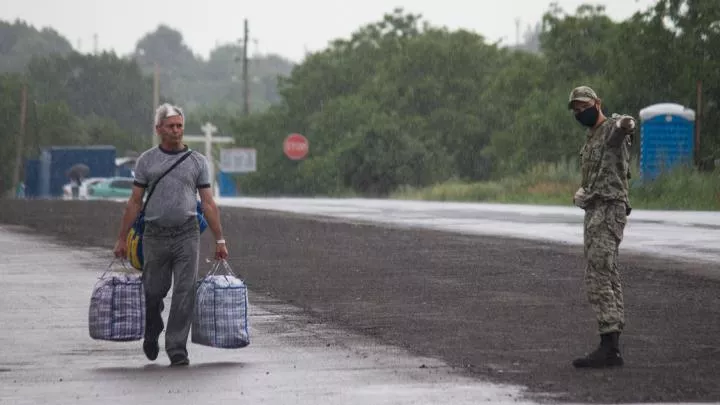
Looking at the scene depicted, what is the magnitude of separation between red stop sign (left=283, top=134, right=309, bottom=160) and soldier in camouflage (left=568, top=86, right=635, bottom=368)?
9194 centimetres

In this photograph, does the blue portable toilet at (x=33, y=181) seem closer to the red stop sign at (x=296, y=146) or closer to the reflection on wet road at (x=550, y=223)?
the red stop sign at (x=296, y=146)

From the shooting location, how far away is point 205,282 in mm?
12039

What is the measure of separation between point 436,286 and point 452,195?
40716 mm

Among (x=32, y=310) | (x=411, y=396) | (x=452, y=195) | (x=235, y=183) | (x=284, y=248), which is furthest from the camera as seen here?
(x=235, y=183)

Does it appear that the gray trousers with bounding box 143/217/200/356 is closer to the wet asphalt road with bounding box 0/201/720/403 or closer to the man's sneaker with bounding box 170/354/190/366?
the man's sneaker with bounding box 170/354/190/366

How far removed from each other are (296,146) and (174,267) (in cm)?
9221

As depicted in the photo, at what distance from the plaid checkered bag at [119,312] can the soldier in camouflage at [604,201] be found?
2991 millimetres

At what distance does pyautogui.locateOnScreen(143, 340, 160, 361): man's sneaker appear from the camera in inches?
469

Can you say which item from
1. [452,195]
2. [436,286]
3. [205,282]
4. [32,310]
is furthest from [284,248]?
[452,195]

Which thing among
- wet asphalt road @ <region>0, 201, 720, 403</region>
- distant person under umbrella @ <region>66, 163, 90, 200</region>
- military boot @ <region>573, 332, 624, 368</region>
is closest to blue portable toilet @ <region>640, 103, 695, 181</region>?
wet asphalt road @ <region>0, 201, 720, 403</region>

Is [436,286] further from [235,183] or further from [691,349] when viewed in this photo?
[235,183]

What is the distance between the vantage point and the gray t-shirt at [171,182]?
11.8 m

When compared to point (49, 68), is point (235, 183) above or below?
below

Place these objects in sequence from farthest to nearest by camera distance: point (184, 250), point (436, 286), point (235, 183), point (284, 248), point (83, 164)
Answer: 1. point (235, 183)
2. point (83, 164)
3. point (284, 248)
4. point (436, 286)
5. point (184, 250)
